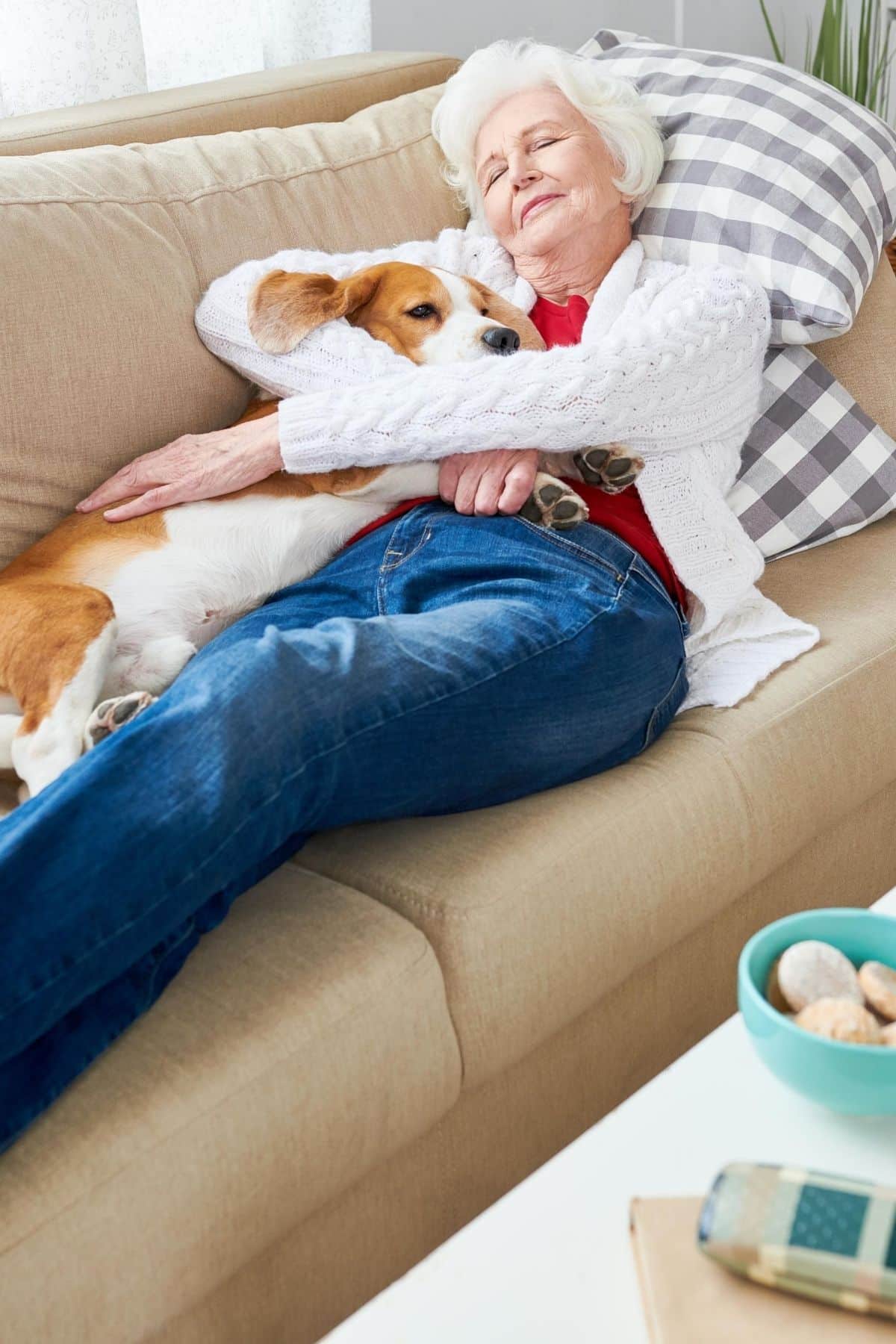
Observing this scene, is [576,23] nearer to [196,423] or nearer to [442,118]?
[442,118]

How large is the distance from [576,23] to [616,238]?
5.98 feet

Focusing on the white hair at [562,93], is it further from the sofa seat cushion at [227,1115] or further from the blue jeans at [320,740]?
the sofa seat cushion at [227,1115]

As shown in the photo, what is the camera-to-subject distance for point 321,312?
1.72m

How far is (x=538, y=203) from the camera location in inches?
74.7

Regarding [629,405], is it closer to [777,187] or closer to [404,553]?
[404,553]

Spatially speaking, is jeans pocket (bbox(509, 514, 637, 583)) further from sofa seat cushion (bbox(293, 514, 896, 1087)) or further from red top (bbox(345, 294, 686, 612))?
sofa seat cushion (bbox(293, 514, 896, 1087))

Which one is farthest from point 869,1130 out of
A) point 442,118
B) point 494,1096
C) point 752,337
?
point 442,118

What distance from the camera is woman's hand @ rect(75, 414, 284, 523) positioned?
5.32 feet

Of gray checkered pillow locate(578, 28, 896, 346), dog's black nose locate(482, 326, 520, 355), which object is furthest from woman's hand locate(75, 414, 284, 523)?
gray checkered pillow locate(578, 28, 896, 346)

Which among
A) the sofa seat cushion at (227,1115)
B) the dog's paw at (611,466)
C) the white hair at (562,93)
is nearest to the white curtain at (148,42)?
the white hair at (562,93)

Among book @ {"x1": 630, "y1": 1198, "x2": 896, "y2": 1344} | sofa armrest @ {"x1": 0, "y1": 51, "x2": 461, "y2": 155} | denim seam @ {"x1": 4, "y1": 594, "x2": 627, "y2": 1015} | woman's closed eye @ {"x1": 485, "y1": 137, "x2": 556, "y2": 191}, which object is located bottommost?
book @ {"x1": 630, "y1": 1198, "x2": 896, "y2": 1344}

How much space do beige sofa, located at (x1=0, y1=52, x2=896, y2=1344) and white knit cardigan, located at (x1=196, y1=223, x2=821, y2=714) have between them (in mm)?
73

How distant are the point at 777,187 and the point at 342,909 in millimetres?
1212

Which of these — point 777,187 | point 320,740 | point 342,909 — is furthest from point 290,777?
point 777,187
